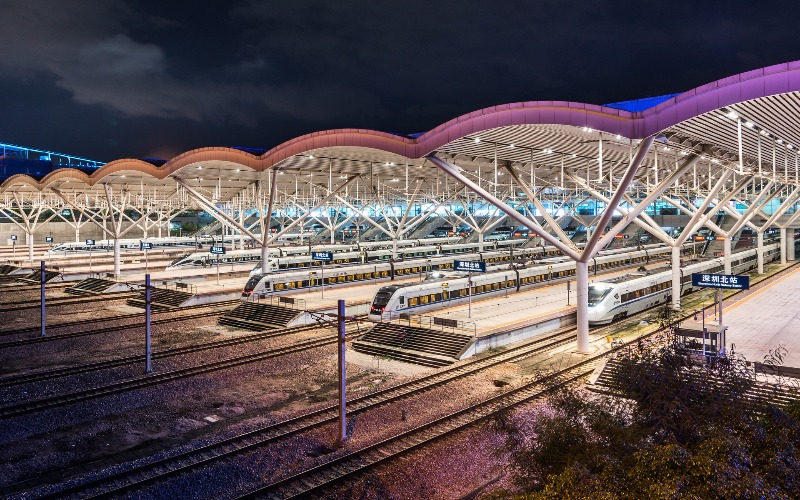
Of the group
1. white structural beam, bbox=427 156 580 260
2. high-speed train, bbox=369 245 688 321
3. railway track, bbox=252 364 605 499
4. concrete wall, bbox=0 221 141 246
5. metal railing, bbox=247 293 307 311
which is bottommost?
railway track, bbox=252 364 605 499

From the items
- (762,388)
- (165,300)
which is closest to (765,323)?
(762,388)

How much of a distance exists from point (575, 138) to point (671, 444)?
18.4 meters

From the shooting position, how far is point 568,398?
399 inches

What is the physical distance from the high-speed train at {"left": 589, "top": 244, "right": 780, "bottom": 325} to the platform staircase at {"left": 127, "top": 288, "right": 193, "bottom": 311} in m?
25.0

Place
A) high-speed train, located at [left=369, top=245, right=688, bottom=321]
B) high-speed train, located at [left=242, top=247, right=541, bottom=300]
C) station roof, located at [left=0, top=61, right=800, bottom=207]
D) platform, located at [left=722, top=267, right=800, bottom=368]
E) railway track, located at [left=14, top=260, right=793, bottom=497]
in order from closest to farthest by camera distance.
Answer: railway track, located at [left=14, top=260, right=793, bottom=497] < station roof, located at [left=0, top=61, right=800, bottom=207] < platform, located at [left=722, top=267, right=800, bottom=368] < high-speed train, located at [left=369, top=245, right=688, bottom=321] < high-speed train, located at [left=242, top=247, right=541, bottom=300]

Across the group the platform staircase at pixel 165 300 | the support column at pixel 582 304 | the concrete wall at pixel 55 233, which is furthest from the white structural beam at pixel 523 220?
the concrete wall at pixel 55 233

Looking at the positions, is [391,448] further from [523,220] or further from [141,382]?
[523,220]

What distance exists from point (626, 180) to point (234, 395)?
14871 millimetres

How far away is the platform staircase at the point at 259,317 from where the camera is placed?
30.1 m

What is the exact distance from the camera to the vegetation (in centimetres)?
734

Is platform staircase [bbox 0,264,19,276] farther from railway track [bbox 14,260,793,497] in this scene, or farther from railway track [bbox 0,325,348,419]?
railway track [bbox 14,260,793,497]

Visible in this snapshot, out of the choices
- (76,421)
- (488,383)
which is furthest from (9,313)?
(488,383)

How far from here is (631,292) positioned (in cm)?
2975

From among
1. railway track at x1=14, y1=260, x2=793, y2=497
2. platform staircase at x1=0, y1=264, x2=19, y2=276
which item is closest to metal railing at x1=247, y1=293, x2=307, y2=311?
railway track at x1=14, y1=260, x2=793, y2=497
